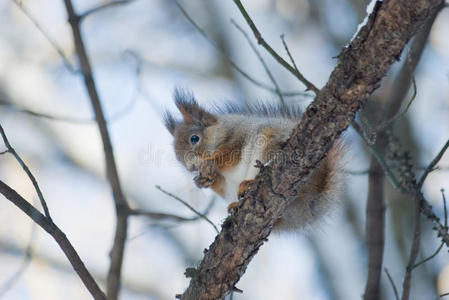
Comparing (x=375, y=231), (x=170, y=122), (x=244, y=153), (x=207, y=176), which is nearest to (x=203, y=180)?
(x=207, y=176)

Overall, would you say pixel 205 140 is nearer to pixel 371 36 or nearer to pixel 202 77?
pixel 371 36

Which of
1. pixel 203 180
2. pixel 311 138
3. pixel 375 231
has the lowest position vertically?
pixel 311 138

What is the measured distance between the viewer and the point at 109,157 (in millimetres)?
2025

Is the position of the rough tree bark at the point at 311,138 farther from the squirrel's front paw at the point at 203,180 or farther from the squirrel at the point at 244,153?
the squirrel's front paw at the point at 203,180

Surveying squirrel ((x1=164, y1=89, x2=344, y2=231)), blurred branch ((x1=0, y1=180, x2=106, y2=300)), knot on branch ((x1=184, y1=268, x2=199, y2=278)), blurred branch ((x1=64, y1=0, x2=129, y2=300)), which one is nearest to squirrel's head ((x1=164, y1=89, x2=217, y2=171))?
squirrel ((x1=164, y1=89, x2=344, y2=231))

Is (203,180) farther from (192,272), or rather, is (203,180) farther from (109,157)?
(192,272)

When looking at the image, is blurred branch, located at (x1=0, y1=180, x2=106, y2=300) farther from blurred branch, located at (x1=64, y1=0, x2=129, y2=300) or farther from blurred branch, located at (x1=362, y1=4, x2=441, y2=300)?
blurred branch, located at (x1=362, y1=4, x2=441, y2=300)

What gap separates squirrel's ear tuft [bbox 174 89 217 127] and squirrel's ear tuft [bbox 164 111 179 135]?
3.9 inches

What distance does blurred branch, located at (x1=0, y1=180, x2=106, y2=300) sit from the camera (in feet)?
4.33

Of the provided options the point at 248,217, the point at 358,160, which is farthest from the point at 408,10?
the point at 358,160

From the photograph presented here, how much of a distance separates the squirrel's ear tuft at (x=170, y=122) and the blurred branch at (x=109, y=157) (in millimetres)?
443

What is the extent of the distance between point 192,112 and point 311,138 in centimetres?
104

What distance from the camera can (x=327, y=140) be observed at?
4.41 ft

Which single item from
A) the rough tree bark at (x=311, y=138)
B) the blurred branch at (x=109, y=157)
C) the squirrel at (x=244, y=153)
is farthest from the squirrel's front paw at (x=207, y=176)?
the rough tree bark at (x=311, y=138)
